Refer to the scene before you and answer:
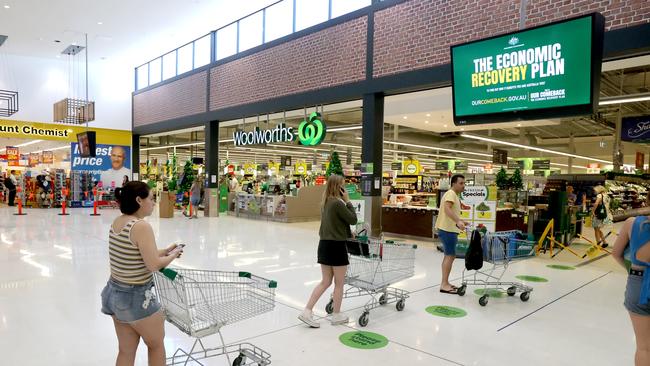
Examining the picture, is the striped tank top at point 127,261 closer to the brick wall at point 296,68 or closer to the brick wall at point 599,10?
the brick wall at point 599,10

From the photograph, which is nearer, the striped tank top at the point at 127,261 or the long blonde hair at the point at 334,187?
the striped tank top at the point at 127,261

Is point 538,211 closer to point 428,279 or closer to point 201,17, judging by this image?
point 428,279

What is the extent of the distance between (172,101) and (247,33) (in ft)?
A: 17.9

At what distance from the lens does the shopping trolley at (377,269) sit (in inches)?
164

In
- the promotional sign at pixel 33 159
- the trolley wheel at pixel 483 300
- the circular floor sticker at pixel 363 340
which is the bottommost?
the circular floor sticker at pixel 363 340

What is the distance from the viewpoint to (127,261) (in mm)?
2260

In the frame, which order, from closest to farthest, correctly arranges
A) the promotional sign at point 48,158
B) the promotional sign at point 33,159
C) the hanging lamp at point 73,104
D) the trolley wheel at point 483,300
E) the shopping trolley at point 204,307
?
1. the shopping trolley at point 204,307
2. the trolley wheel at point 483,300
3. the hanging lamp at point 73,104
4. the promotional sign at point 48,158
5. the promotional sign at point 33,159

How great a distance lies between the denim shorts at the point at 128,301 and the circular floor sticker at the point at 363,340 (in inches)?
76.4

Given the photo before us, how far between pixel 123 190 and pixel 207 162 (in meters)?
13.9

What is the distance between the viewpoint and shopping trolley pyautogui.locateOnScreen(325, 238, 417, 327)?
4156 millimetres

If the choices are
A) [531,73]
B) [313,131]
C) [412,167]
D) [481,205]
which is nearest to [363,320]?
[531,73]

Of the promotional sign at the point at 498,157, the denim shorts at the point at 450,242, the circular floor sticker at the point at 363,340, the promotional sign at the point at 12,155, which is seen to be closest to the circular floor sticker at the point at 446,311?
the denim shorts at the point at 450,242

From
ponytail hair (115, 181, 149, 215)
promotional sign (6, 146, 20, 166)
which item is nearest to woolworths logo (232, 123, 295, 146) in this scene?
ponytail hair (115, 181, 149, 215)

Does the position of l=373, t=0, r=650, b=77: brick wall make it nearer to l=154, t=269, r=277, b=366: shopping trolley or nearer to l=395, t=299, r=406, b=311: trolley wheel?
l=395, t=299, r=406, b=311: trolley wheel
